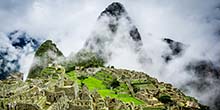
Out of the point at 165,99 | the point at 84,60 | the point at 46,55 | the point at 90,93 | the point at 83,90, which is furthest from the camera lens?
the point at 84,60

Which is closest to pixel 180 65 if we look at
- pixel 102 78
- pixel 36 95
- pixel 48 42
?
pixel 48 42

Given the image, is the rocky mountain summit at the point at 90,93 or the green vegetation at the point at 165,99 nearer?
the rocky mountain summit at the point at 90,93

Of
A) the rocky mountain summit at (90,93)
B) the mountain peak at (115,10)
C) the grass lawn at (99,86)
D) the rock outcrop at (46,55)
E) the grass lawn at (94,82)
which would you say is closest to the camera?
the rocky mountain summit at (90,93)

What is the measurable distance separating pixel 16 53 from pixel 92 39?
76.4m

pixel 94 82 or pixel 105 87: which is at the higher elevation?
pixel 94 82

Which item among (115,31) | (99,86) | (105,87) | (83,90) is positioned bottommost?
(83,90)

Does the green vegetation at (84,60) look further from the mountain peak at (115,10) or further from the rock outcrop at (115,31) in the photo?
the mountain peak at (115,10)

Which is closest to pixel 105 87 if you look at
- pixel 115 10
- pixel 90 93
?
pixel 90 93

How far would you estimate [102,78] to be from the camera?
9219 centimetres

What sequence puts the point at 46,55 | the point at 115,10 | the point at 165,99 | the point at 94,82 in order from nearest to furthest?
the point at 165,99 < the point at 94,82 < the point at 46,55 < the point at 115,10

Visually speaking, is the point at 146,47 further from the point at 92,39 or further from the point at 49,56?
the point at 49,56

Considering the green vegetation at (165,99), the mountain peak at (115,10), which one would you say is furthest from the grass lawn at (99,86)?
the mountain peak at (115,10)

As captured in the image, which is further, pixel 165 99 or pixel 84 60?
pixel 84 60

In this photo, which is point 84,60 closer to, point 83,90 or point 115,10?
point 115,10
